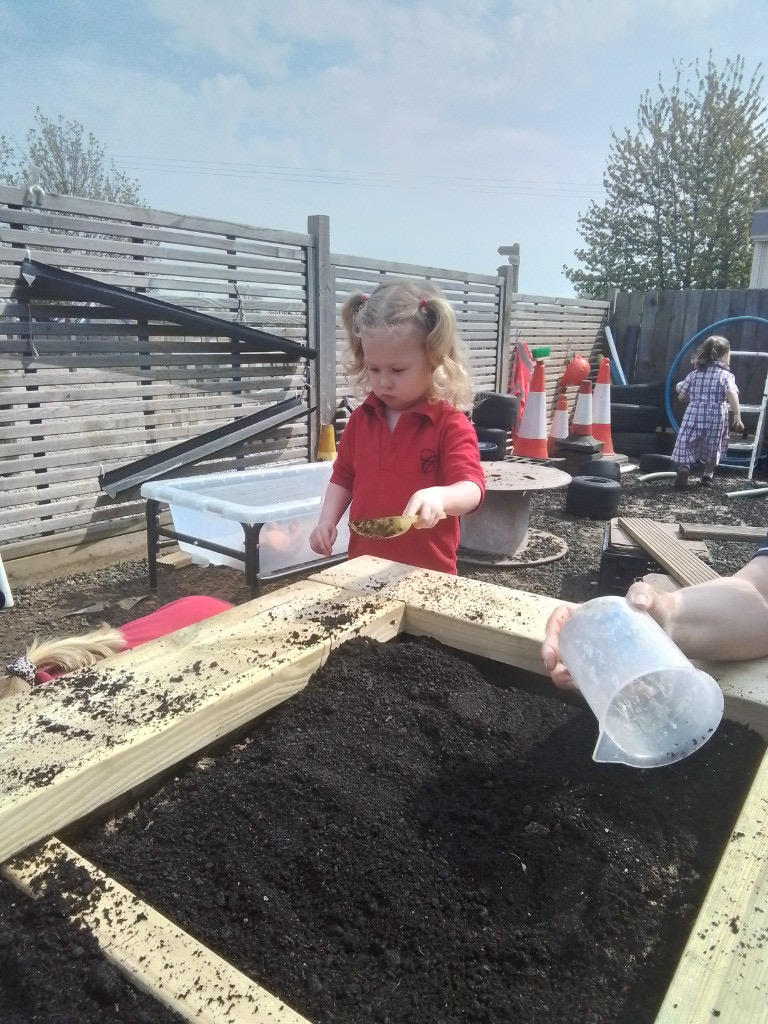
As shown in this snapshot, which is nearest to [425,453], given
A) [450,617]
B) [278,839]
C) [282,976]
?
[450,617]

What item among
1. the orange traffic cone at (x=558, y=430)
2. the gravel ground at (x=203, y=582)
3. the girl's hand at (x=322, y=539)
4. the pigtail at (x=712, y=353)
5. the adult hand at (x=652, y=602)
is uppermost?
the pigtail at (x=712, y=353)

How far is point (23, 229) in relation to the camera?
4.25m

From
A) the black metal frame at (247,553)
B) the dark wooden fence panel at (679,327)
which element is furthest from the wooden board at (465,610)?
the dark wooden fence panel at (679,327)

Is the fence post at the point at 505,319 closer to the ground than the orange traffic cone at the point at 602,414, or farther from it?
farther from it

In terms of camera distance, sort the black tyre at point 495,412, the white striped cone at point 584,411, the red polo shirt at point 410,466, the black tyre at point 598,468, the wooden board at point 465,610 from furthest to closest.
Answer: the white striped cone at point 584,411, the black tyre at point 495,412, the black tyre at point 598,468, the red polo shirt at point 410,466, the wooden board at point 465,610

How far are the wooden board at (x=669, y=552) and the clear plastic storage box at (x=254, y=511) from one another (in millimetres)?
1874

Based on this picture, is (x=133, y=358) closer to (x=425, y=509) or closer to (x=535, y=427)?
(x=425, y=509)

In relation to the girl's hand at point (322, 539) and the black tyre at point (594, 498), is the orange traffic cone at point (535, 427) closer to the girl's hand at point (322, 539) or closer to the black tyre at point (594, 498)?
the black tyre at point (594, 498)

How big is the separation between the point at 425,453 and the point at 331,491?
1.46ft

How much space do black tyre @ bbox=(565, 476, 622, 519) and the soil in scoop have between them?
5.42 m

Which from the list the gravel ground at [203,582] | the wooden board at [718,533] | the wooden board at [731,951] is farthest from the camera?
the wooden board at [718,533]

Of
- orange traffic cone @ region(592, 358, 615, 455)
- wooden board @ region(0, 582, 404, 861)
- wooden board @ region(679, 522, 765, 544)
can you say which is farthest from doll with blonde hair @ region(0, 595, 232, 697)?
orange traffic cone @ region(592, 358, 615, 455)

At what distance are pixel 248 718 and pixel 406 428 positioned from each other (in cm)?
139

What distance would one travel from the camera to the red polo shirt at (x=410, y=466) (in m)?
2.35
